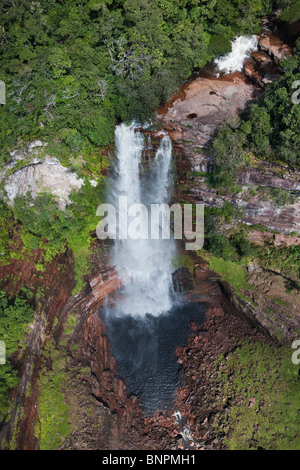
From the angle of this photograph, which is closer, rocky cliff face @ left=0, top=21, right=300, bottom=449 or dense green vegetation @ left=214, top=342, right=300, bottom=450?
dense green vegetation @ left=214, top=342, right=300, bottom=450

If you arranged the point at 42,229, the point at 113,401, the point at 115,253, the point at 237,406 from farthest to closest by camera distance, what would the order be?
1. the point at 115,253
2. the point at 42,229
3. the point at 113,401
4. the point at 237,406

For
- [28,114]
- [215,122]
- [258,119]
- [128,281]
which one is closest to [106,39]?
[28,114]

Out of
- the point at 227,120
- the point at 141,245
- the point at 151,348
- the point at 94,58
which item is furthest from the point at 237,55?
the point at 151,348

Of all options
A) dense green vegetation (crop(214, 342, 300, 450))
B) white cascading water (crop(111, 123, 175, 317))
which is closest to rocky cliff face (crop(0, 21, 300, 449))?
dense green vegetation (crop(214, 342, 300, 450))

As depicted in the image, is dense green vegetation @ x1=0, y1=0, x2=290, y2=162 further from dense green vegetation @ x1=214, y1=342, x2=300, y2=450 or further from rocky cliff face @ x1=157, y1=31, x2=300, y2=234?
dense green vegetation @ x1=214, y1=342, x2=300, y2=450

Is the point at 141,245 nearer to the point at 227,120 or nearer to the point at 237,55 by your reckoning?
the point at 227,120

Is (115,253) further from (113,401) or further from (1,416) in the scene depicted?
(1,416)
